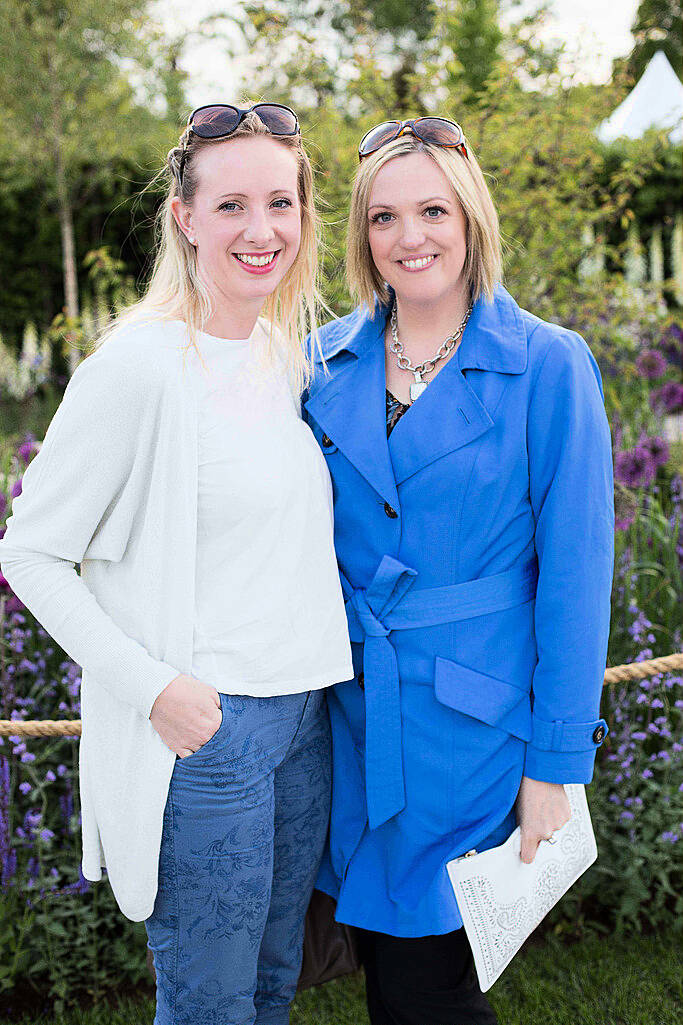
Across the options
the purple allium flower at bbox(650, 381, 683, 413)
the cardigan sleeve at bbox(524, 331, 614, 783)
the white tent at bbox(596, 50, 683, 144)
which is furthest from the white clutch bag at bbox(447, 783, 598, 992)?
the white tent at bbox(596, 50, 683, 144)

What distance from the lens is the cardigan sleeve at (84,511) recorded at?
149 centimetres

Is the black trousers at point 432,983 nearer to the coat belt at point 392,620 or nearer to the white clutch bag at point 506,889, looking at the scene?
the white clutch bag at point 506,889

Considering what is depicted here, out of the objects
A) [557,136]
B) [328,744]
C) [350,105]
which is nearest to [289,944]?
[328,744]

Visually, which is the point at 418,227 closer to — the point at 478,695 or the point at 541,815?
the point at 478,695

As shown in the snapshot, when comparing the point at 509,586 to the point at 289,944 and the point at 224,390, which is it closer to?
the point at 224,390

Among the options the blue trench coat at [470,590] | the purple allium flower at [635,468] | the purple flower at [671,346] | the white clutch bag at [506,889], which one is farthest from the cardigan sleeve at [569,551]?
the purple flower at [671,346]

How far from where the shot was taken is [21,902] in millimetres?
2369

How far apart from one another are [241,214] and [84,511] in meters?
0.60

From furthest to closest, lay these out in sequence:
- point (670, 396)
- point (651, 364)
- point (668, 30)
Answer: point (668, 30)
point (651, 364)
point (670, 396)

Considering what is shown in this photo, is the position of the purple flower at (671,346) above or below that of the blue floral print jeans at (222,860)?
above

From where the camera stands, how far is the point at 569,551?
5.49 ft

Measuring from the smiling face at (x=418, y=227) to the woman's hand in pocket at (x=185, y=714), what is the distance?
87 cm

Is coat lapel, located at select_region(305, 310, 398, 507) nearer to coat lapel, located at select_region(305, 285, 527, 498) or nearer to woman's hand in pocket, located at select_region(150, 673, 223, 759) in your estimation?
coat lapel, located at select_region(305, 285, 527, 498)

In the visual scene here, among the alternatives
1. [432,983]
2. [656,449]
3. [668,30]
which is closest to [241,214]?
[432,983]
